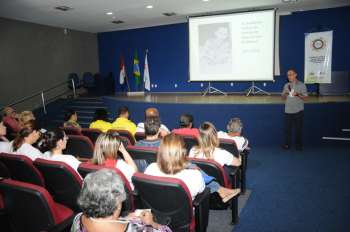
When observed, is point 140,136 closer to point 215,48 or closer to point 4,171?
point 4,171

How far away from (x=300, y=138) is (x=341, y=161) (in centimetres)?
94

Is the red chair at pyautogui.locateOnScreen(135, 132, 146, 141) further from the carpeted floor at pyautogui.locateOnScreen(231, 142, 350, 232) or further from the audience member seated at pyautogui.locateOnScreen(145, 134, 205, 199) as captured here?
the audience member seated at pyautogui.locateOnScreen(145, 134, 205, 199)

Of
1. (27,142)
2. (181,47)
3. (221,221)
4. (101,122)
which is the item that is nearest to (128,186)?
(221,221)

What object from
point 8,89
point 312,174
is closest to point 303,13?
point 312,174

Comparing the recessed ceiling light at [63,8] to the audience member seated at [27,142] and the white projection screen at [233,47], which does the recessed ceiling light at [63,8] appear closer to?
the white projection screen at [233,47]

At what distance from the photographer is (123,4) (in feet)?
26.7

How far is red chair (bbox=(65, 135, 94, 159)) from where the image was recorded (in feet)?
13.2

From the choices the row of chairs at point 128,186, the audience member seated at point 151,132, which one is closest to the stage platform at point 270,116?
the audience member seated at point 151,132

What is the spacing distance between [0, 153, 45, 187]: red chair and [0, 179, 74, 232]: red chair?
510 mm

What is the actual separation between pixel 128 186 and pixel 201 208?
22.7 inches

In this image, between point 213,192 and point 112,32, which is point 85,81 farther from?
point 213,192

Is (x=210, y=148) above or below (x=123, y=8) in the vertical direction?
below

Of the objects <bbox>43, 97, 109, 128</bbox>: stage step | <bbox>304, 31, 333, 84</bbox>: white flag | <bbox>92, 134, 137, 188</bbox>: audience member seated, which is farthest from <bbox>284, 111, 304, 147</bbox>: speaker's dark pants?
<bbox>43, 97, 109, 128</bbox>: stage step

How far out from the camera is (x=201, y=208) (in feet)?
7.20
